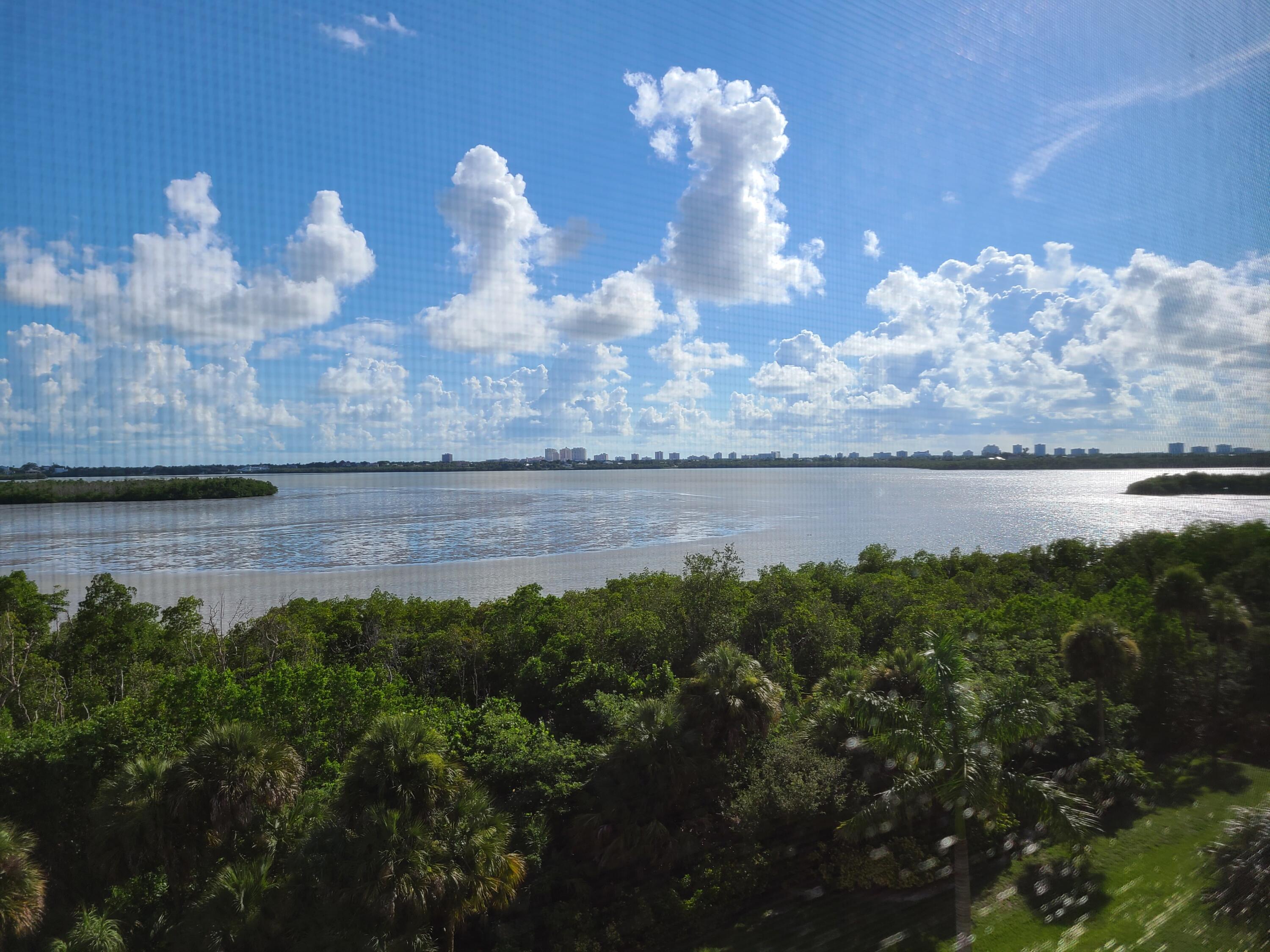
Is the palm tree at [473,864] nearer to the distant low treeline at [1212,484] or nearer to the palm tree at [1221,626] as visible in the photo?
the distant low treeline at [1212,484]

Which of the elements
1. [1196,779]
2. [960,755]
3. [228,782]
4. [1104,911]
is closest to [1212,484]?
[1196,779]

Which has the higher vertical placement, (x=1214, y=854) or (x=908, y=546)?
(x=1214, y=854)

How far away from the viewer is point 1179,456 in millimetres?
3654

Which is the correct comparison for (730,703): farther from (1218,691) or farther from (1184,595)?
(1184,595)

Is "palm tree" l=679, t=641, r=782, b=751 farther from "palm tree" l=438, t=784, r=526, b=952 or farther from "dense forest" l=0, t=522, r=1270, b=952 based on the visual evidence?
"palm tree" l=438, t=784, r=526, b=952

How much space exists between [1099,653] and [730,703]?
11.2 feet

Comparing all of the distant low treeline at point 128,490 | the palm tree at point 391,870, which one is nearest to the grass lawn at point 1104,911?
the palm tree at point 391,870

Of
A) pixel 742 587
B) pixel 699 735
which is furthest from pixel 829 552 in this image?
pixel 699 735

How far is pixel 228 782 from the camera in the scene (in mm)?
3588

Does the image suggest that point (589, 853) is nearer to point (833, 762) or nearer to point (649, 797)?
point (649, 797)

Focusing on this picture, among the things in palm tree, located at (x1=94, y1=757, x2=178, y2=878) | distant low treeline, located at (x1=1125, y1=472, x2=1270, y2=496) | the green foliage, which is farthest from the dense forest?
the green foliage

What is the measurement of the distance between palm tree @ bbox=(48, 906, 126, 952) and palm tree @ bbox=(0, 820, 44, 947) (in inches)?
15.2

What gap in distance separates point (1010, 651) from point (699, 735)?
3.51m

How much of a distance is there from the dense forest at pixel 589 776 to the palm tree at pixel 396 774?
0.01m
